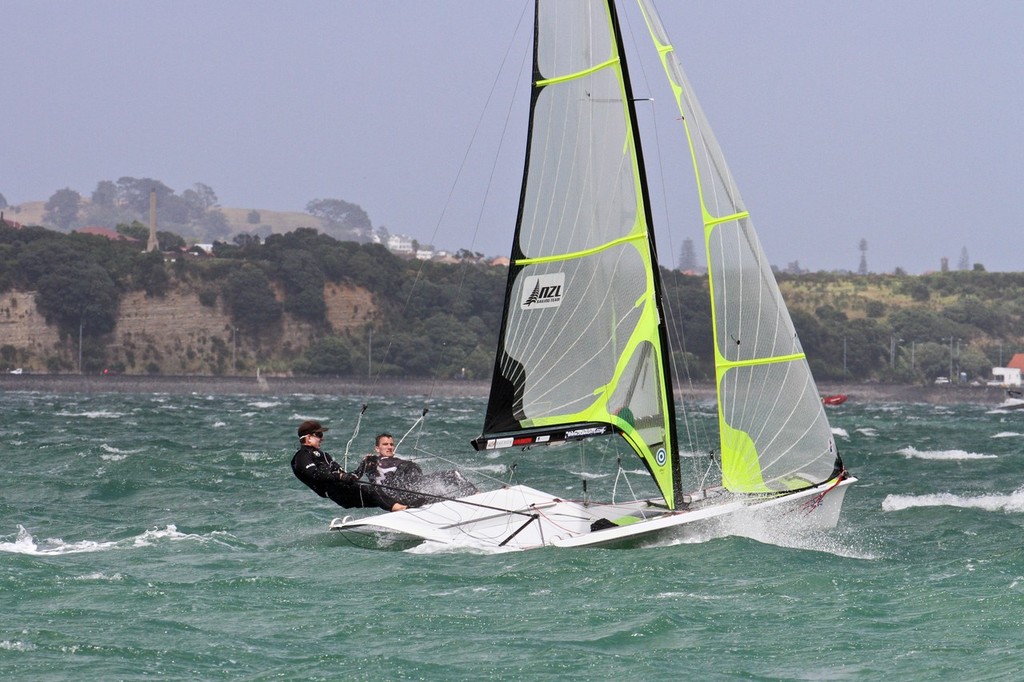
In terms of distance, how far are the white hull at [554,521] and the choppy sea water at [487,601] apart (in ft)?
0.75

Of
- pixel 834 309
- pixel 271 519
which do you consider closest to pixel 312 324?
pixel 834 309

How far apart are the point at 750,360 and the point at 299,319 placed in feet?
401

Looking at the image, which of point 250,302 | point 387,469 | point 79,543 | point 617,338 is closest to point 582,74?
point 617,338

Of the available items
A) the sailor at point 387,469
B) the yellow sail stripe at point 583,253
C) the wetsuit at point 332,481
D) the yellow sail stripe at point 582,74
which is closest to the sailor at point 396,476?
the sailor at point 387,469

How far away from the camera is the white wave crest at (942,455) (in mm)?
34750

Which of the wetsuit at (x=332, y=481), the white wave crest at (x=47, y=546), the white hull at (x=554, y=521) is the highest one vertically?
the wetsuit at (x=332, y=481)

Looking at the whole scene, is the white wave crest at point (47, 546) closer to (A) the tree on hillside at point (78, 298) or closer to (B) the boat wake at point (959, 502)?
(B) the boat wake at point (959, 502)

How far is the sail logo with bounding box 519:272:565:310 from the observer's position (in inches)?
674

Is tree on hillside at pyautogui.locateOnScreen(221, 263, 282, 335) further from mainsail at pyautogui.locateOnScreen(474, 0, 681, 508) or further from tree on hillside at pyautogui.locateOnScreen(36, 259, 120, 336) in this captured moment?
mainsail at pyautogui.locateOnScreen(474, 0, 681, 508)

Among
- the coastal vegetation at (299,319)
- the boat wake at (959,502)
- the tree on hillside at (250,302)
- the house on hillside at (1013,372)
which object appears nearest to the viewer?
the boat wake at (959,502)

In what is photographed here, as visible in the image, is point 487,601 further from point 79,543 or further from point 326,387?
point 326,387

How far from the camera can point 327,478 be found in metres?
16.1

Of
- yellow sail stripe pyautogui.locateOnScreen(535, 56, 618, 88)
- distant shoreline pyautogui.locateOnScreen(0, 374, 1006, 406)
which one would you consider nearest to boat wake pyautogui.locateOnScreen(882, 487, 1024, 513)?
yellow sail stripe pyautogui.locateOnScreen(535, 56, 618, 88)

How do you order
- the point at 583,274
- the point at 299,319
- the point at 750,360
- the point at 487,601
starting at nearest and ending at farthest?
the point at 487,601, the point at 750,360, the point at 583,274, the point at 299,319
